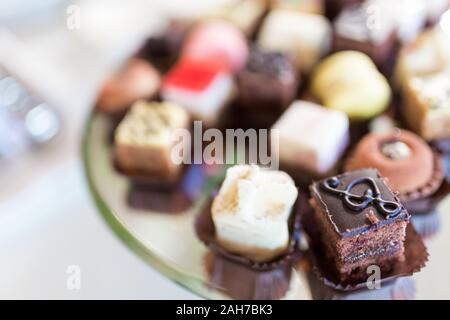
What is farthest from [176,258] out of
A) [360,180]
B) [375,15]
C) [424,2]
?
[424,2]

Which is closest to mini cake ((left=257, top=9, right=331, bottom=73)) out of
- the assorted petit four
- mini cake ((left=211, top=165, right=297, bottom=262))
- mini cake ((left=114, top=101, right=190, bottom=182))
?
the assorted petit four

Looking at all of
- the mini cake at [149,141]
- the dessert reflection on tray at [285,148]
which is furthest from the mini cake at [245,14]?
the mini cake at [149,141]

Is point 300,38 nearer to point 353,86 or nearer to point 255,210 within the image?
point 353,86

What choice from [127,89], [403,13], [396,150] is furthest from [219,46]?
[396,150]

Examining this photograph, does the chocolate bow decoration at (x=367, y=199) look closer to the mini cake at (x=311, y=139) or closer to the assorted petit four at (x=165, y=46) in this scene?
the mini cake at (x=311, y=139)

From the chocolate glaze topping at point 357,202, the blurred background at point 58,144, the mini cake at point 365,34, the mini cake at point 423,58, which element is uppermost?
the mini cake at point 365,34

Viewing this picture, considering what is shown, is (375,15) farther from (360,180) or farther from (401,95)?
(360,180)

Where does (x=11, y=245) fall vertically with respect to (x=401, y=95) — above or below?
below
